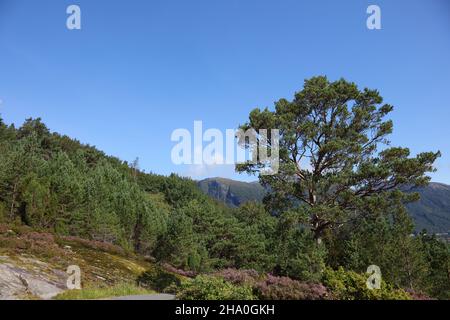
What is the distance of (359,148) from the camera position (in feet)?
69.2

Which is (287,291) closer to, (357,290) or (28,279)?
(357,290)

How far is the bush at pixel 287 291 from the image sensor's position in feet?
43.0

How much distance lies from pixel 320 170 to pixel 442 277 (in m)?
32.3

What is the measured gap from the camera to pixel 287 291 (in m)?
13.5

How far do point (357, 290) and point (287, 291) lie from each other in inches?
93.0

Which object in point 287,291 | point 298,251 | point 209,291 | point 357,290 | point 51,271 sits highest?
point 298,251

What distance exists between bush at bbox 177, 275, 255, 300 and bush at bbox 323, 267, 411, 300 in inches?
143

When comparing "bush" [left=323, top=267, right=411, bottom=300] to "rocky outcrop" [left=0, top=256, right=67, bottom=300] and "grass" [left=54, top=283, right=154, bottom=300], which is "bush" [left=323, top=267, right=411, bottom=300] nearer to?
"grass" [left=54, top=283, right=154, bottom=300]

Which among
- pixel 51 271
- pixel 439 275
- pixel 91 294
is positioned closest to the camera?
pixel 91 294

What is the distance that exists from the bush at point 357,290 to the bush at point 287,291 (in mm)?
503

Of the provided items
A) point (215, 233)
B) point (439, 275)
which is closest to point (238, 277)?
point (215, 233)

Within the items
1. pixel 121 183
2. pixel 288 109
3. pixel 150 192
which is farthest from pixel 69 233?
pixel 150 192

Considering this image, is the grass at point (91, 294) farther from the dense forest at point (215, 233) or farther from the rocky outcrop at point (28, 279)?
the dense forest at point (215, 233)

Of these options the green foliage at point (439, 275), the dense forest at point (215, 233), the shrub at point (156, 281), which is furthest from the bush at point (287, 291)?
the green foliage at point (439, 275)
